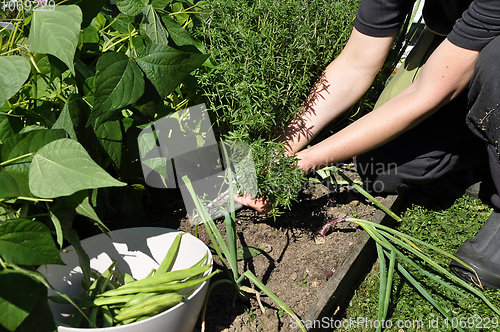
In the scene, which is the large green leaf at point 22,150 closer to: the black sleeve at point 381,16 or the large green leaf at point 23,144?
the large green leaf at point 23,144

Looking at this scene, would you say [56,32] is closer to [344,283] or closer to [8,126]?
[8,126]

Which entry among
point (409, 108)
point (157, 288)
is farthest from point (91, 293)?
point (409, 108)

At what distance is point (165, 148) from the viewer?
4.52ft

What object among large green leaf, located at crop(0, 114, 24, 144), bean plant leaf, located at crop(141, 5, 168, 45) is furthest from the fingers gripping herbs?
bean plant leaf, located at crop(141, 5, 168, 45)

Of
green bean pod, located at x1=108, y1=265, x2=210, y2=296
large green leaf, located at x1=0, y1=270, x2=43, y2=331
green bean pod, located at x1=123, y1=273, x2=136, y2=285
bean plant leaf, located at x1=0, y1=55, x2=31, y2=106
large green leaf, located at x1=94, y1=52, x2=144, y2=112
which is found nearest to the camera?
large green leaf, located at x1=0, y1=270, x2=43, y2=331

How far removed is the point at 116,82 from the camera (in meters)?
1.03

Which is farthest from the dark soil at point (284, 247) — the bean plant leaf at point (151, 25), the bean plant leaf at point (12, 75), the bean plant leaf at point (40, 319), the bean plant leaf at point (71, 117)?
the bean plant leaf at point (12, 75)

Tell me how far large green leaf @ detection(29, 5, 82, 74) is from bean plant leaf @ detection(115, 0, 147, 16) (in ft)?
0.83

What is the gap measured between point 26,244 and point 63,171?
0.18 m

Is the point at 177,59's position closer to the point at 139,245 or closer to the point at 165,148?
the point at 165,148

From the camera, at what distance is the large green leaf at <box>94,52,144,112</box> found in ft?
3.21

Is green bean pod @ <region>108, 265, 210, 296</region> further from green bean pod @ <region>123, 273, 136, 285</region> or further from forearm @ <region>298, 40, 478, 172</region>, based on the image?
forearm @ <region>298, 40, 478, 172</region>

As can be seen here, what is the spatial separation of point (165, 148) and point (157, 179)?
0.31 meters

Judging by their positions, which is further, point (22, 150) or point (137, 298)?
point (137, 298)
